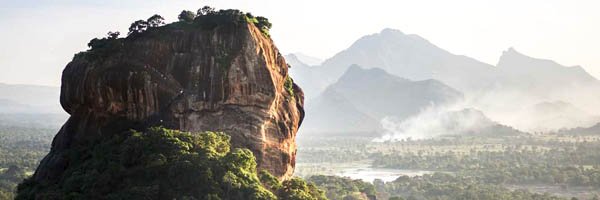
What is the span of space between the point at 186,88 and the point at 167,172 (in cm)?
669

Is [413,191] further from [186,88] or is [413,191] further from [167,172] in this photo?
[167,172]

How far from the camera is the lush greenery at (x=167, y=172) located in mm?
25531

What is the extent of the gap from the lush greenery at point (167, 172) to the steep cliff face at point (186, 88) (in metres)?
2.04

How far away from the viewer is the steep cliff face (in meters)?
31.1

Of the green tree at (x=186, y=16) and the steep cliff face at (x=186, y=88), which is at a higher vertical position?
the green tree at (x=186, y=16)

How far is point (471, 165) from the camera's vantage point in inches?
4897

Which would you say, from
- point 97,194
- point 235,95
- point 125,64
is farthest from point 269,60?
point 97,194

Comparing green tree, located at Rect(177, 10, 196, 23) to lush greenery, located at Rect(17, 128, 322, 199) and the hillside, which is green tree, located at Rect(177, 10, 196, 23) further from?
lush greenery, located at Rect(17, 128, 322, 199)

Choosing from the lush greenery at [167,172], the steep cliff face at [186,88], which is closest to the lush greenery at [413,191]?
the steep cliff face at [186,88]

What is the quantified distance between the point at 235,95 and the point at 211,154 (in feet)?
16.3

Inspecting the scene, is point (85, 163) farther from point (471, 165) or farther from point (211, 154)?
point (471, 165)

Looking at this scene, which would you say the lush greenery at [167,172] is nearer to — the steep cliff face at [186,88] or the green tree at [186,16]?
the steep cliff face at [186,88]

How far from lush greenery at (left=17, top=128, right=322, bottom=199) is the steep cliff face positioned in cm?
A: 204

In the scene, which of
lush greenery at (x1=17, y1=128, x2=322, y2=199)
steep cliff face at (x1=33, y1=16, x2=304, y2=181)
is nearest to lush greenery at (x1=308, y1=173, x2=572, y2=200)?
steep cliff face at (x1=33, y1=16, x2=304, y2=181)
